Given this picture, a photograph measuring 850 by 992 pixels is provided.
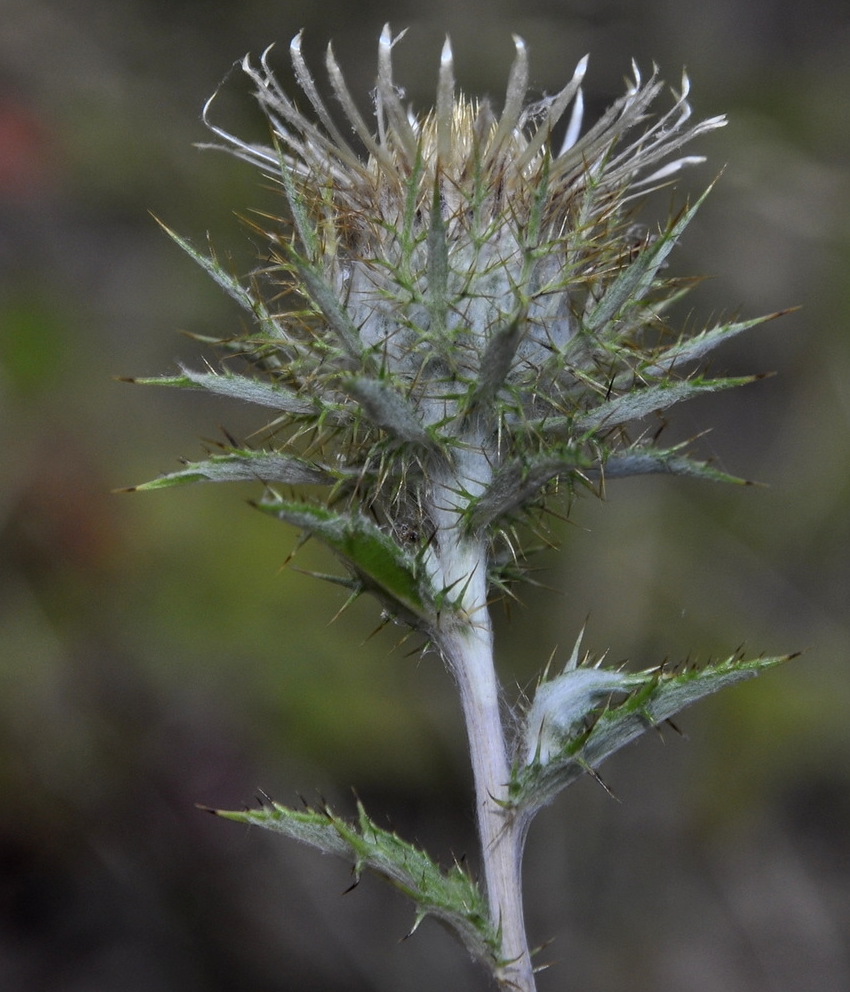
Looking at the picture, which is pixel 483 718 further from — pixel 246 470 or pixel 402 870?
pixel 246 470

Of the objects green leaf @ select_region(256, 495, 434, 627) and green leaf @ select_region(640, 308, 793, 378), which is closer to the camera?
green leaf @ select_region(256, 495, 434, 627)

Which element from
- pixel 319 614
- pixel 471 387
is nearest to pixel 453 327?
pixel 471 387

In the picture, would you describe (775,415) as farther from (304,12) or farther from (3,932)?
(3,932)

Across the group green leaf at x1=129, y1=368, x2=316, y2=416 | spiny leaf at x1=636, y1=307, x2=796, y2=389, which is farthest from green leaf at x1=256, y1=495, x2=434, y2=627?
spiny leaf at x1=636, y1=307, x2=796, y2=389

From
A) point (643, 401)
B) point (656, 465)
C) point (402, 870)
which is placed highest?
point (643, 401)

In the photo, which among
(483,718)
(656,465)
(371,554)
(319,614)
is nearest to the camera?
(371,554)

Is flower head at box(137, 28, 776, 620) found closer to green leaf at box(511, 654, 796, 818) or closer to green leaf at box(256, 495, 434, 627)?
green leaf at box(256, 495, 434, 627)
